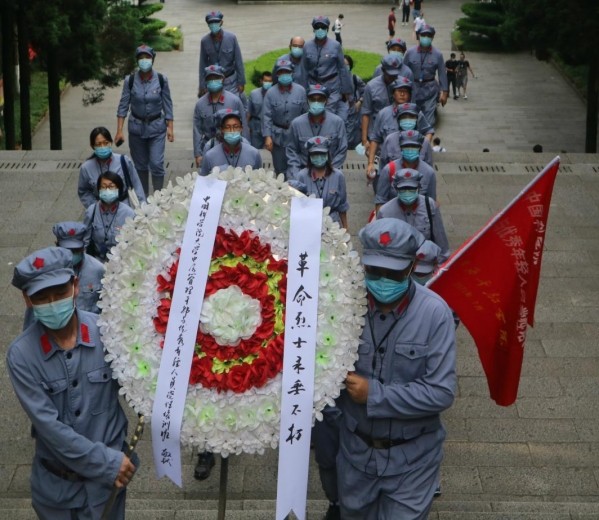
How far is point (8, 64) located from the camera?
62.3 feet

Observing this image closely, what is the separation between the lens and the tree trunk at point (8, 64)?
1785cm

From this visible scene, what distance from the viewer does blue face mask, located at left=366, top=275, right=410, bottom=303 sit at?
18.0 feet

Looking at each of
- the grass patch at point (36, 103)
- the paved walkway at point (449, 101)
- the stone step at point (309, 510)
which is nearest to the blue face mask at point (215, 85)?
the paved walkway at point (449, 101)

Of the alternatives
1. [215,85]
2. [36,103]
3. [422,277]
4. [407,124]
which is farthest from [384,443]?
[36,103]

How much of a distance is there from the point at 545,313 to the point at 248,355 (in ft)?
19.5

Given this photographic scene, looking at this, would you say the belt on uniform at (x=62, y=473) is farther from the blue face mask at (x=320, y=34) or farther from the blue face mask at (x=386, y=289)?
the blue face mask at (x=320, y=34)

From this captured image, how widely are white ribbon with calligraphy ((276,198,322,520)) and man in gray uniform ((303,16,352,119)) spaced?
10066 mm

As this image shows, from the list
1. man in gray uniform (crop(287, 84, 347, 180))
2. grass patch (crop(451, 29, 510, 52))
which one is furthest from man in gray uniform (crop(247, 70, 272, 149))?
grass patch (crop(451, 29, 510, 52))

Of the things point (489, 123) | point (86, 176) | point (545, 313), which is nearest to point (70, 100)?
point (489, 123)

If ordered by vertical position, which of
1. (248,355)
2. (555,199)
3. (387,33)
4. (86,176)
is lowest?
(387,33)

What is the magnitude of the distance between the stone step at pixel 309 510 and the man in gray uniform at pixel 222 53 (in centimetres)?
899

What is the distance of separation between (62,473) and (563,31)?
14.3 m

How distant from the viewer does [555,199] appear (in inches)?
546

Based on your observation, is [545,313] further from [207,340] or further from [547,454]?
[207,340]
